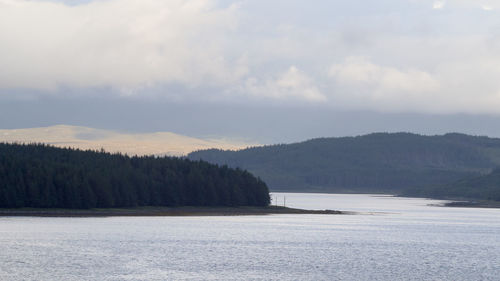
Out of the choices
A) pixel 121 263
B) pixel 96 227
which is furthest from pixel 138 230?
pixel 121 263

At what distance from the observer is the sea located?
323 feet

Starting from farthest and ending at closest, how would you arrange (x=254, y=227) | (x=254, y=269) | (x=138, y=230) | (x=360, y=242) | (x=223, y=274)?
(x=254, y=227) < (x=138, y=230) < (x=360, y=242) < (x=254, y=269) < (x=223, y=274)

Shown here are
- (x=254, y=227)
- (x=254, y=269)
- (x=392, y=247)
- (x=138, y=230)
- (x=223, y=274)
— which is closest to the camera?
(x=223, y=274)

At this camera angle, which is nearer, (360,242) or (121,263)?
(121,263)

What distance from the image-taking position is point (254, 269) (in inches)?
4087

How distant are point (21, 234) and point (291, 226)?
70.8 m

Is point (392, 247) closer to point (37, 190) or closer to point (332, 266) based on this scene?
point (332, 266)

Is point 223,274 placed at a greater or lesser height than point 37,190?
lesser

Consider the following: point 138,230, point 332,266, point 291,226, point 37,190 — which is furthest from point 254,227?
point 332,266

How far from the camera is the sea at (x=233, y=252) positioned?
3871 inches

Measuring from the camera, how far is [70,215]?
196875mm

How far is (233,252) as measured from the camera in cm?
12569

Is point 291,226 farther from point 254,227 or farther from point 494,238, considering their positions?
point 494,238

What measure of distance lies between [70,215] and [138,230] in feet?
123
